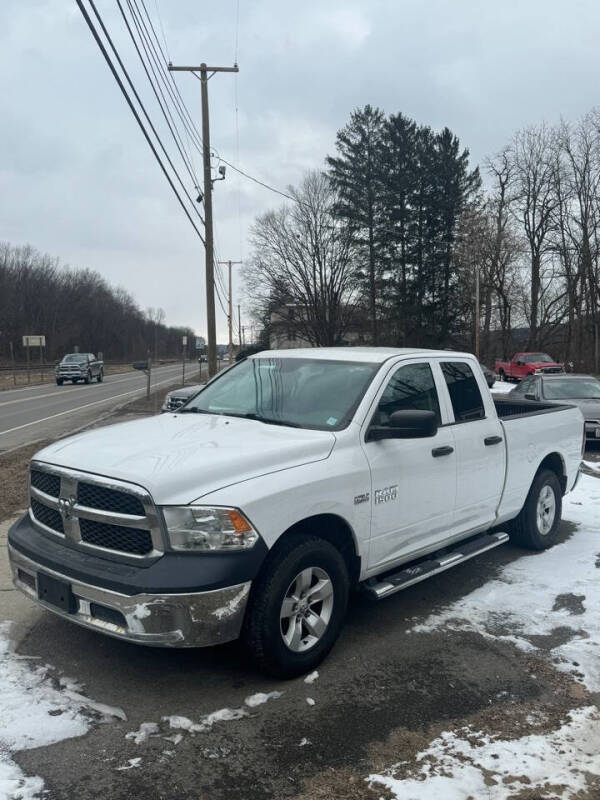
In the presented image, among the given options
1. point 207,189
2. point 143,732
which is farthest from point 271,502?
point 207,189

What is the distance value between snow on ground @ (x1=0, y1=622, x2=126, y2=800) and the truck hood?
1137 mm

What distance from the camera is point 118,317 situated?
13138 cm

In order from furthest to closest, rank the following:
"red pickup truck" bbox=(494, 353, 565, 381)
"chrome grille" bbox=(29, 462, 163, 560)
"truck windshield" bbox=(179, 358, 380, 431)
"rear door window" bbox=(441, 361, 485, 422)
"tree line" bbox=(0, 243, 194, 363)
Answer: "tree line" bbox=(0, 243, 194, 363), "red pickup truck" bbox=(494, 353, 565, 381), "rear door window" bbox=(441, 361, 485, 422), "truck windshield" bbox=(179, 358, 380, 431), "chrome grille" bbox=(29, 462, 163, 560)

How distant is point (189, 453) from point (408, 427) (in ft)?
4.40

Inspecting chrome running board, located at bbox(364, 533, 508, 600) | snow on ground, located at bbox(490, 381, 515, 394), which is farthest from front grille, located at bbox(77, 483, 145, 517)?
snow on ground, located at bbox(490, 381, 515, 394)

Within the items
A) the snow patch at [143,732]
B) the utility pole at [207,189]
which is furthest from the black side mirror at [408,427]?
the utility pole at [207,189]

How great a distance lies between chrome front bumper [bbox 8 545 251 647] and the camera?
321cm

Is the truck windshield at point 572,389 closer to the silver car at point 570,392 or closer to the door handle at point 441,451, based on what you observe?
the silver car at point 570,392

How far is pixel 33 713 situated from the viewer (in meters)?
3.28

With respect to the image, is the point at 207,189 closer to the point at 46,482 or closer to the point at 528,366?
the point at 46,482

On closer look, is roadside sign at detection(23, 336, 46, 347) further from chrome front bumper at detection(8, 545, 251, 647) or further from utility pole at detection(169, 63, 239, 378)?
chrome front bumper at detection(8, 545, 251, 647)

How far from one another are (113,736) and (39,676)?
751 millimetres

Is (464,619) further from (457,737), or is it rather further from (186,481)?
(186,481)

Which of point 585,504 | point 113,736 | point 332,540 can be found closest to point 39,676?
point 113,736
